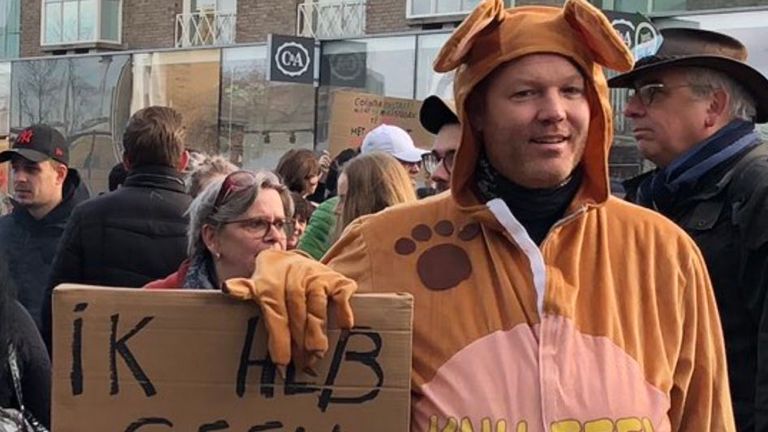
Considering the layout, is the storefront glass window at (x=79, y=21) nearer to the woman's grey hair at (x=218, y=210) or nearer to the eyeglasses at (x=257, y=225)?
the woman's grey hair at (x=218, y=210)

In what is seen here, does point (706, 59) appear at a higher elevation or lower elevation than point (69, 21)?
lower

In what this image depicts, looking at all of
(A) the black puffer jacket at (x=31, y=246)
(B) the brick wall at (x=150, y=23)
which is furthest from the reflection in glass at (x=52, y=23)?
(A) the black puffer jacket at (x=31, y=246)

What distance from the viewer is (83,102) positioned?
21156 millimetres

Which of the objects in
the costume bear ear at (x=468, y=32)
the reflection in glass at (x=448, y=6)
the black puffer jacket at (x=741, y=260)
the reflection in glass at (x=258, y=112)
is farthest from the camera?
the reflection in glass at (x=448, y=6)

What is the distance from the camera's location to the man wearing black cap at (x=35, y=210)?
5422 mm

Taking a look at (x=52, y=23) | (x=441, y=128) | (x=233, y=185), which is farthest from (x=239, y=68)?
(x=233, y=185)

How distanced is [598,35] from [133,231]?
109 inches

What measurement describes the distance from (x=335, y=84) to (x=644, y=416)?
15.7 metres

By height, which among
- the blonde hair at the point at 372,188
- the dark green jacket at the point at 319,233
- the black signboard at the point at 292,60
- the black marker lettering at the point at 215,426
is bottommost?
the black marker lettering at the point at 215,426

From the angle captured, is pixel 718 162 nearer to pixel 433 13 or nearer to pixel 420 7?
pixel 433 13

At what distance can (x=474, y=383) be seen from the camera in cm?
229

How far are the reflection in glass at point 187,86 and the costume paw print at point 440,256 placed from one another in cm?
1762

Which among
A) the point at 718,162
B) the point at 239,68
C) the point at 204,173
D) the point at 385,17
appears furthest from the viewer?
the point at 385,17

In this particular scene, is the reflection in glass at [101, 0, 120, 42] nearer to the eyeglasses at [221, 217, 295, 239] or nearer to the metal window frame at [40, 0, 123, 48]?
the metal window frame at [40, 0, 123, 48]
